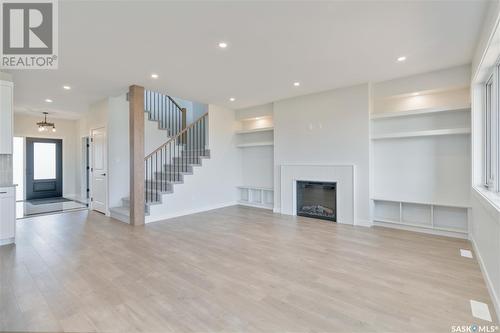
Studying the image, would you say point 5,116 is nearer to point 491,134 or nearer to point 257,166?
point 257,166

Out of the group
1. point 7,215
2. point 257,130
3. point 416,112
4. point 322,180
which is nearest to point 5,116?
point 7,215

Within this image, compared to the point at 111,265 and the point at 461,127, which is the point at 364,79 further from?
the point at 111,265

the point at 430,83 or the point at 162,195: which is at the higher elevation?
the point at 430,83

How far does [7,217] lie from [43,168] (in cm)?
580

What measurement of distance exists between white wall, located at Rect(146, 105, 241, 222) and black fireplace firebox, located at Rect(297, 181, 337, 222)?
2.25 m

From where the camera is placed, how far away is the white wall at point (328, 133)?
5.07 metres

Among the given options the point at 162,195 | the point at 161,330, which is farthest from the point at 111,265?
the point at 162,195

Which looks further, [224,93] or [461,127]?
[224,93]

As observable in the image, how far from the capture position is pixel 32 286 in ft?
8.68

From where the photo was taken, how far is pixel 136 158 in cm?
518

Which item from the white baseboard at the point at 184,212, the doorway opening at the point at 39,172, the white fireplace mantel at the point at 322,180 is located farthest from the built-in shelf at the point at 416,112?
the doorway opening at the point at 39,172

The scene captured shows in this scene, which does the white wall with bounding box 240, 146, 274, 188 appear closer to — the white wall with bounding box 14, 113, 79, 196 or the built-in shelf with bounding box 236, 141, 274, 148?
the built-in shelf with bounding box 236, 141, 274, 148

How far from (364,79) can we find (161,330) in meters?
5.02

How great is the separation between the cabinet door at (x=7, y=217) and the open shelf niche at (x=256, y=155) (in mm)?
5033
